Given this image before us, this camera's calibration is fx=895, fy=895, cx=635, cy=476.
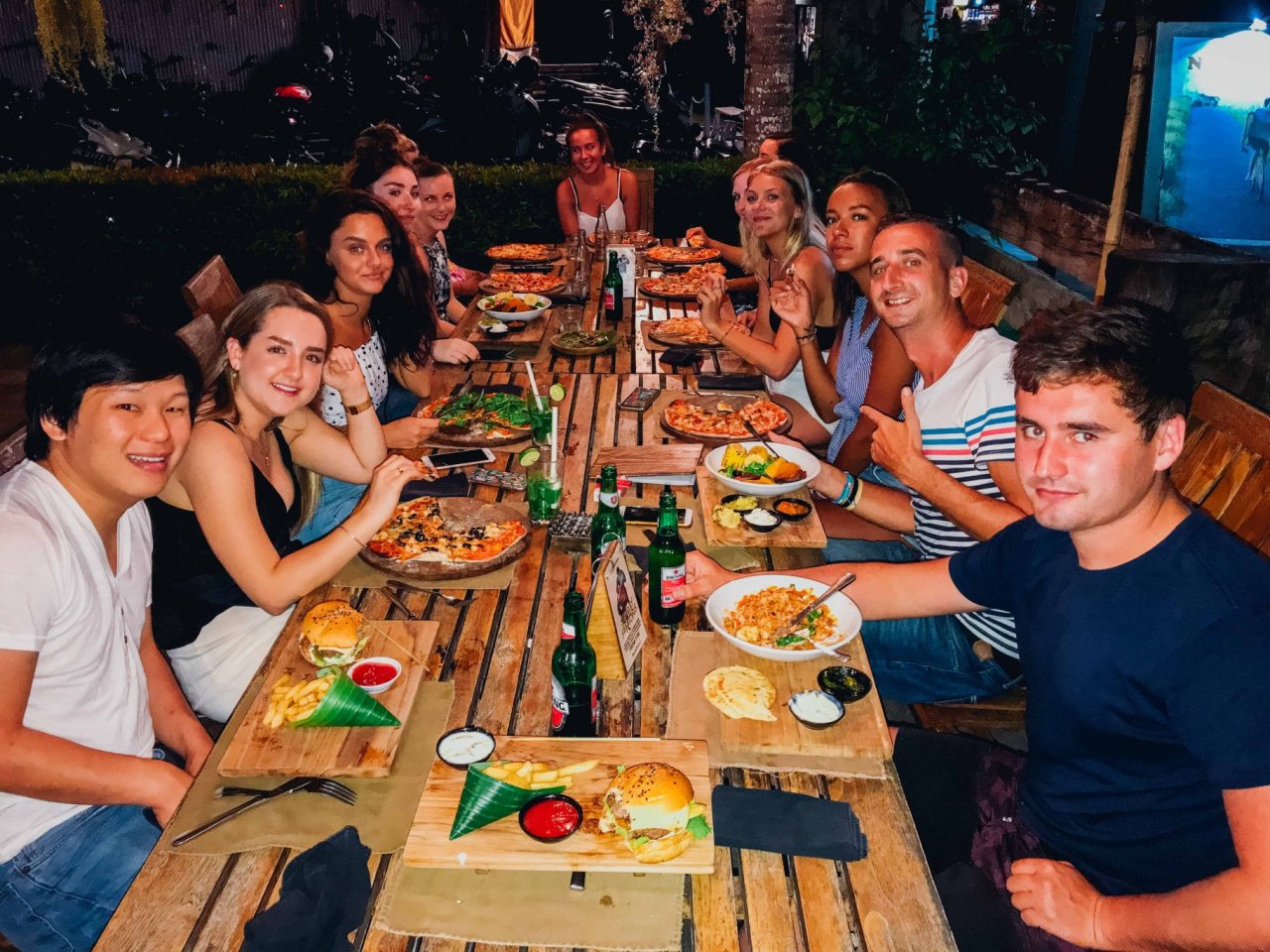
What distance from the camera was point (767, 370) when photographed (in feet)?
13.9

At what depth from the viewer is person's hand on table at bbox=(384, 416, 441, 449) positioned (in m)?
3.43

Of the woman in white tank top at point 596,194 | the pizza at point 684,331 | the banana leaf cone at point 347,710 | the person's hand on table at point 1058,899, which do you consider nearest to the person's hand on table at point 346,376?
the banana leaf cone at point 347,710

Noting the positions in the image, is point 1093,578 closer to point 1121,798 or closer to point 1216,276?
point 1121,798

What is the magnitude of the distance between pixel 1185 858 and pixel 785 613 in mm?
973

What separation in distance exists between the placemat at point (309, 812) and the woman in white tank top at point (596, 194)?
18.9 feet

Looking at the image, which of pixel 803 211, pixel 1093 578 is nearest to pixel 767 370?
pixel 803 211

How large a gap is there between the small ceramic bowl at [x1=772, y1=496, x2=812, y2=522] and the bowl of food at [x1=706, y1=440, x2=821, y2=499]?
29 millimetres

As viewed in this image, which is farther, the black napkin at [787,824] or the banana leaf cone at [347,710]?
the banana leaf cone at [347,710]

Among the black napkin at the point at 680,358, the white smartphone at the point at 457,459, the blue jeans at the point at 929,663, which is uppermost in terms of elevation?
the black napkin at the point at 680,358

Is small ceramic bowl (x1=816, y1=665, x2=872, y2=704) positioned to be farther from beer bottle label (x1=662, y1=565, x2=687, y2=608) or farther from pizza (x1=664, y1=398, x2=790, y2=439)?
pizza (x1=664, y1=398, x2=790, y2=439)

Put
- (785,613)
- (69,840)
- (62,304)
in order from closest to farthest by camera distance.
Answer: (69,840) < (785,613) < (62,304)

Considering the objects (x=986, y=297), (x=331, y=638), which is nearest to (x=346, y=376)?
(x=331, y=638)

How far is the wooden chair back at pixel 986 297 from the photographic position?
4.02 m

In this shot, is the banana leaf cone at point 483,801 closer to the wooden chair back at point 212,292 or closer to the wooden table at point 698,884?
the wooden table at point 698,884
